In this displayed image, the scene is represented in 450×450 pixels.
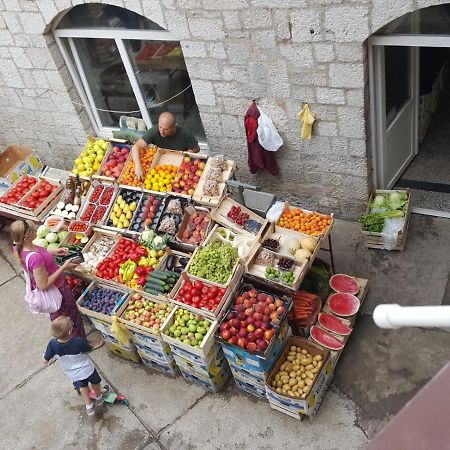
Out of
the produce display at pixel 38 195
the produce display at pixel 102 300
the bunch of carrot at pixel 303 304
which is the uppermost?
the produce display at pixel 38 195

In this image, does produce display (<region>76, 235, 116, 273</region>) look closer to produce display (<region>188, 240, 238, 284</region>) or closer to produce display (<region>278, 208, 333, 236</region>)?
produce display (<region>188, 240, 238, 284</region>)

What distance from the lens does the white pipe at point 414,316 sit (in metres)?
1.73

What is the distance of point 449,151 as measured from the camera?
7.98 metres

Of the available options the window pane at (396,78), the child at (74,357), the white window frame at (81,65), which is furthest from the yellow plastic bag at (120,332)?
the window pane at (396,78)

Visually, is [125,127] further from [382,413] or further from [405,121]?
[382,413]

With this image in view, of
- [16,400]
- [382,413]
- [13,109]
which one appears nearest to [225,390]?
[382,413]

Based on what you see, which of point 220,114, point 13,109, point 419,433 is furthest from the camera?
point 13,109

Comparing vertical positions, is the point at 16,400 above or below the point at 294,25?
below

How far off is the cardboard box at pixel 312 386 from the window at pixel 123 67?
3.83m

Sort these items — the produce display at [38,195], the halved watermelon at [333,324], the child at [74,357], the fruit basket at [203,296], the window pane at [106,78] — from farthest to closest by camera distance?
the window pane at [106,78] → the produce display at [38,195] → the halved watermelon at [333,324] → the fruit basket at [203,296] → the child at [74,357]

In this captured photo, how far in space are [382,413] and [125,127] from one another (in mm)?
5505

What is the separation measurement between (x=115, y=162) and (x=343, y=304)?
344 cm

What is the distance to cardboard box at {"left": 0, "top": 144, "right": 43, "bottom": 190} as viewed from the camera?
8.22 m

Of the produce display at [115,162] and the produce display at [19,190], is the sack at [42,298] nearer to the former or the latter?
the produce display at [115,162]
